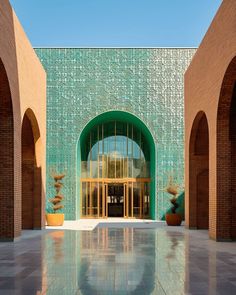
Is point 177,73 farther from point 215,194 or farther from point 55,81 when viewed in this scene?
point 215,194

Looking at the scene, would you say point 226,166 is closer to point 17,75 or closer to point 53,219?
point 17,75

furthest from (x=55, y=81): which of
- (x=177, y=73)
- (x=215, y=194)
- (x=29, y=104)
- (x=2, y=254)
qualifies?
(x=2, y=254)

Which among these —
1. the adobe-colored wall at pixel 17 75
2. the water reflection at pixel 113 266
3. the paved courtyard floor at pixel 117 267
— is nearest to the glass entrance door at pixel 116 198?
the adobe-colored wall at pixel 17 75

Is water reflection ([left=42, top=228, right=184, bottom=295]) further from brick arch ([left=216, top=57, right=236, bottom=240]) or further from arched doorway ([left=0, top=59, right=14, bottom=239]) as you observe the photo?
brick arch ([left=216, top=57, right=236, bottom=240])

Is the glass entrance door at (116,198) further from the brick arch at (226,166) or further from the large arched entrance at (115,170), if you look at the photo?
the brick arch at (226,166)

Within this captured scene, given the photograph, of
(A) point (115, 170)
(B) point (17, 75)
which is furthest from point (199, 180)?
(A) point (115, 170)

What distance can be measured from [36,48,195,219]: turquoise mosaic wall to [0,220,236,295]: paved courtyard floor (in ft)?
40.5

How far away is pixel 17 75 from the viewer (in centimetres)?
1346

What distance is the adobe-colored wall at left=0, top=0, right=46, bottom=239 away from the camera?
1211 cm

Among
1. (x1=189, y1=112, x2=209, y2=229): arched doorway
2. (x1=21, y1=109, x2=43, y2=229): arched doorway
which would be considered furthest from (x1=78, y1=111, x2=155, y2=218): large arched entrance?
(x1=21, y1=109, x2=43, y2=229): arched doorway

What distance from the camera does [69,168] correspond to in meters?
24.5

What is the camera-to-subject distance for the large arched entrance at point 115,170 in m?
26.3

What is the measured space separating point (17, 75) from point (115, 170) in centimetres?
1384

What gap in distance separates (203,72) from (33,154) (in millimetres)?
7495
